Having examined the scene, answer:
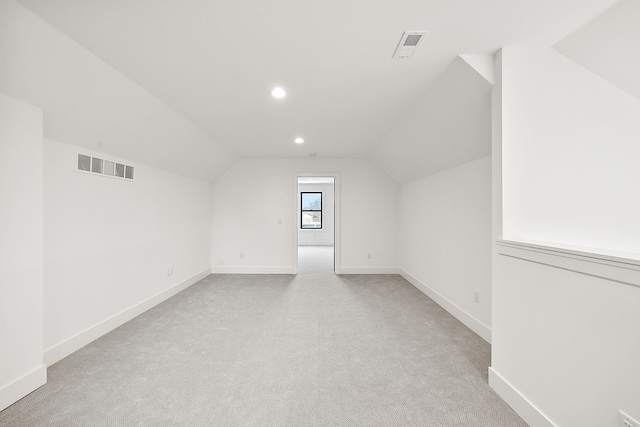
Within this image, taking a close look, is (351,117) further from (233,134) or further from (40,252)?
(40,252)

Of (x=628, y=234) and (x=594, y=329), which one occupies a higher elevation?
(x=628, y=234)

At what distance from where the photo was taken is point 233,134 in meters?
3.54

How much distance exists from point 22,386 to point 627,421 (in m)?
3.23

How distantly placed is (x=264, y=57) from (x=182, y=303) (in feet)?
10.3

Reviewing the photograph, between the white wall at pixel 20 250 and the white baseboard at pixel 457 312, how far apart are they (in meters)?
3.58

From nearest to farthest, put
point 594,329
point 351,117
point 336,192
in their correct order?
point 594,329
point 351,117
point 336,192

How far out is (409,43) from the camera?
164 centimetres

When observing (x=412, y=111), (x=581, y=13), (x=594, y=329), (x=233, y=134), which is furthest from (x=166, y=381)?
(x=581, y=13)

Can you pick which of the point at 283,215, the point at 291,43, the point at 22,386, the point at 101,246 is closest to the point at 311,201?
the point at 283,215

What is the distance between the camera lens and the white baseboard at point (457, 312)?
2461 millimetres

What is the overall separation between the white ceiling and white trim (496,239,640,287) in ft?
4.26

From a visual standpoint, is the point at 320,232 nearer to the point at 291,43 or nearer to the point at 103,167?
the point at 103,167

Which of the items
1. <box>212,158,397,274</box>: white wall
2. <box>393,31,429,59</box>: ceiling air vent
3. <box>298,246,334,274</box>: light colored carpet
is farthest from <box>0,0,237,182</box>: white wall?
<box>298,246,334,274</box>: light colored carpet

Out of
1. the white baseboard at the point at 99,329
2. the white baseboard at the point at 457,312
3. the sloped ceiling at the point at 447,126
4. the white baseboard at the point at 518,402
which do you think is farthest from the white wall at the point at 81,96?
the white baseboard at the point at 457,312
